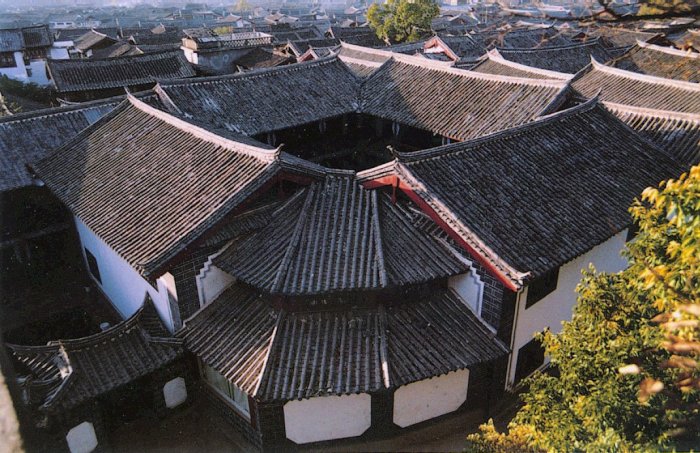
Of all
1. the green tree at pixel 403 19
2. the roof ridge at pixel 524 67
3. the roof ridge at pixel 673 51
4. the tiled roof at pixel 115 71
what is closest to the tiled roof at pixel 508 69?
the roof ridge at pixel 524 67

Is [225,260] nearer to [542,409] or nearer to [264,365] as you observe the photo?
[264,365]

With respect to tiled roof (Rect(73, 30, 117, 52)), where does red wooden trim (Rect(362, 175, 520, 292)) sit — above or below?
below

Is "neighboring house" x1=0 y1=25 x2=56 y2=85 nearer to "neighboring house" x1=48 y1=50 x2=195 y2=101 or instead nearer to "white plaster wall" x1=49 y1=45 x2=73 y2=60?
"white plaster wall" x1=49 y1=45 x2=73 y2=60

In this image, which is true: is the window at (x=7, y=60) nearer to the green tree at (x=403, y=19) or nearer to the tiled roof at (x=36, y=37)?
the tiled roof at (x=36, y=37)

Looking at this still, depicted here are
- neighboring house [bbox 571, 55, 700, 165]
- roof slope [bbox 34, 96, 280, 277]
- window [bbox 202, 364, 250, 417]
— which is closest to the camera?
window [bbox 202, 364, 250, 417]

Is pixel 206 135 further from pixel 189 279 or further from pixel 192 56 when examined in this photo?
pixel 192 56

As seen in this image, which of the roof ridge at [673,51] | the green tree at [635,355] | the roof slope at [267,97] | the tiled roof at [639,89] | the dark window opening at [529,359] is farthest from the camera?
the roof ridge at [673,51]

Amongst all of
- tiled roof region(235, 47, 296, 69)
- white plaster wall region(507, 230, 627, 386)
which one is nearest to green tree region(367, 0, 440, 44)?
tiled roof region(235, 47, 296, 69)
